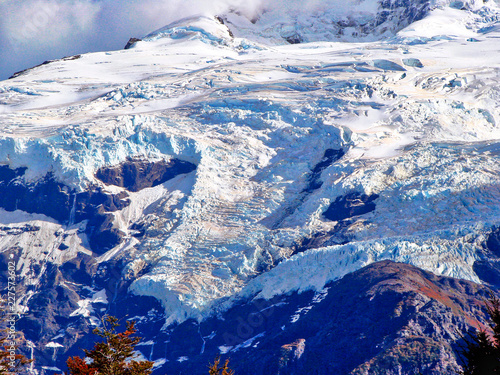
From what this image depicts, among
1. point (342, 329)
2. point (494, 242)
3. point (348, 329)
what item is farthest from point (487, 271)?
point (342, 329)

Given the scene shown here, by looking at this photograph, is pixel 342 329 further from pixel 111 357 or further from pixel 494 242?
pixel 111 357

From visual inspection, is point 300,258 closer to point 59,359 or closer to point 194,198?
point 194,198

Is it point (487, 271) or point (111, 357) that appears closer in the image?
point (111, 357)

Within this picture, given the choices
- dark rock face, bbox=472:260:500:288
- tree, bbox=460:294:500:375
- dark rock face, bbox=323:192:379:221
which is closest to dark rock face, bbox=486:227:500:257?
dark rock face, bbox=472:260:500:288

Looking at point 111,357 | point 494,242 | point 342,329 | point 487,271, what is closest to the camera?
point 111,357

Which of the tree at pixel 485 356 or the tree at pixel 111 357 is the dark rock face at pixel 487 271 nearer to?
the tree at pixel 111 357

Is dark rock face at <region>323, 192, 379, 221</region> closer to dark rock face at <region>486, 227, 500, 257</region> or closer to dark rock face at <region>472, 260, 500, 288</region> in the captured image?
dark rock face at <region>486, 227, 500, 257</region>

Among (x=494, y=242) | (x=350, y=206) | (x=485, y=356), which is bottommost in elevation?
(x=494, y=242)

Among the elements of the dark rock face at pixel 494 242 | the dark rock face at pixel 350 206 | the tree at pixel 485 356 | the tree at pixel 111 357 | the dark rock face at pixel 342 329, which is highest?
the tree at pixel 485 356

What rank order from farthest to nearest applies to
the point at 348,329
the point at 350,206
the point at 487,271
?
the point at 350,206 < the point at 487,271 < the point at 348,329

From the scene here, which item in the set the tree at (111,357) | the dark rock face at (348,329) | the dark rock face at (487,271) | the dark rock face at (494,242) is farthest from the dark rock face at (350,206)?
the tree at (111,357)
